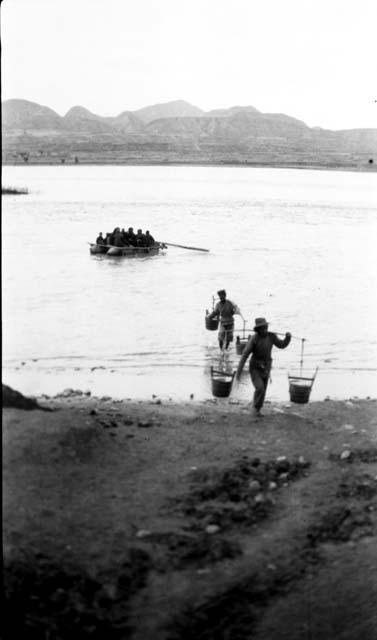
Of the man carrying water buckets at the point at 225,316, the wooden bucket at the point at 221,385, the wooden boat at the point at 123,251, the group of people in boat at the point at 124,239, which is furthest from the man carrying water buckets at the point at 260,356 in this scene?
the group of people in boat at the point at 124,239

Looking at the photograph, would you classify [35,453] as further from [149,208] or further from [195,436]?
[149,208]

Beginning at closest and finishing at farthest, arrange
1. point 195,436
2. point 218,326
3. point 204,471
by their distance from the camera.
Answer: point 204,471, point 195,436, point 218,326

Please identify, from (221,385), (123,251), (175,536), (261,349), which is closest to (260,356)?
(261,349)

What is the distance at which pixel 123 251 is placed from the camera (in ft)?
25.5

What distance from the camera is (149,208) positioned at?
10.5 metres

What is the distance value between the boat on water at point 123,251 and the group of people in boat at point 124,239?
0.06 meters

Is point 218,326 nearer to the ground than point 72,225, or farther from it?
nearer to the ground

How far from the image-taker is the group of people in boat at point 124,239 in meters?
7.96

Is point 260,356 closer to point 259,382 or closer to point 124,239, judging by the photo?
point 259,382

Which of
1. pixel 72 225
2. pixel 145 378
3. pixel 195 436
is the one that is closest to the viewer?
pixel 195 436

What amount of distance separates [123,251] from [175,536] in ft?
16.2

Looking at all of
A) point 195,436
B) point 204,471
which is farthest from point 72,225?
point 204,471

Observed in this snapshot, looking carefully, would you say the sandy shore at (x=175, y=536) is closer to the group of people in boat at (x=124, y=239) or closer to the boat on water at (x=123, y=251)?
the boat on water at (x=123, y=251)

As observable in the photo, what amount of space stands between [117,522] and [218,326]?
4978 millimetres
